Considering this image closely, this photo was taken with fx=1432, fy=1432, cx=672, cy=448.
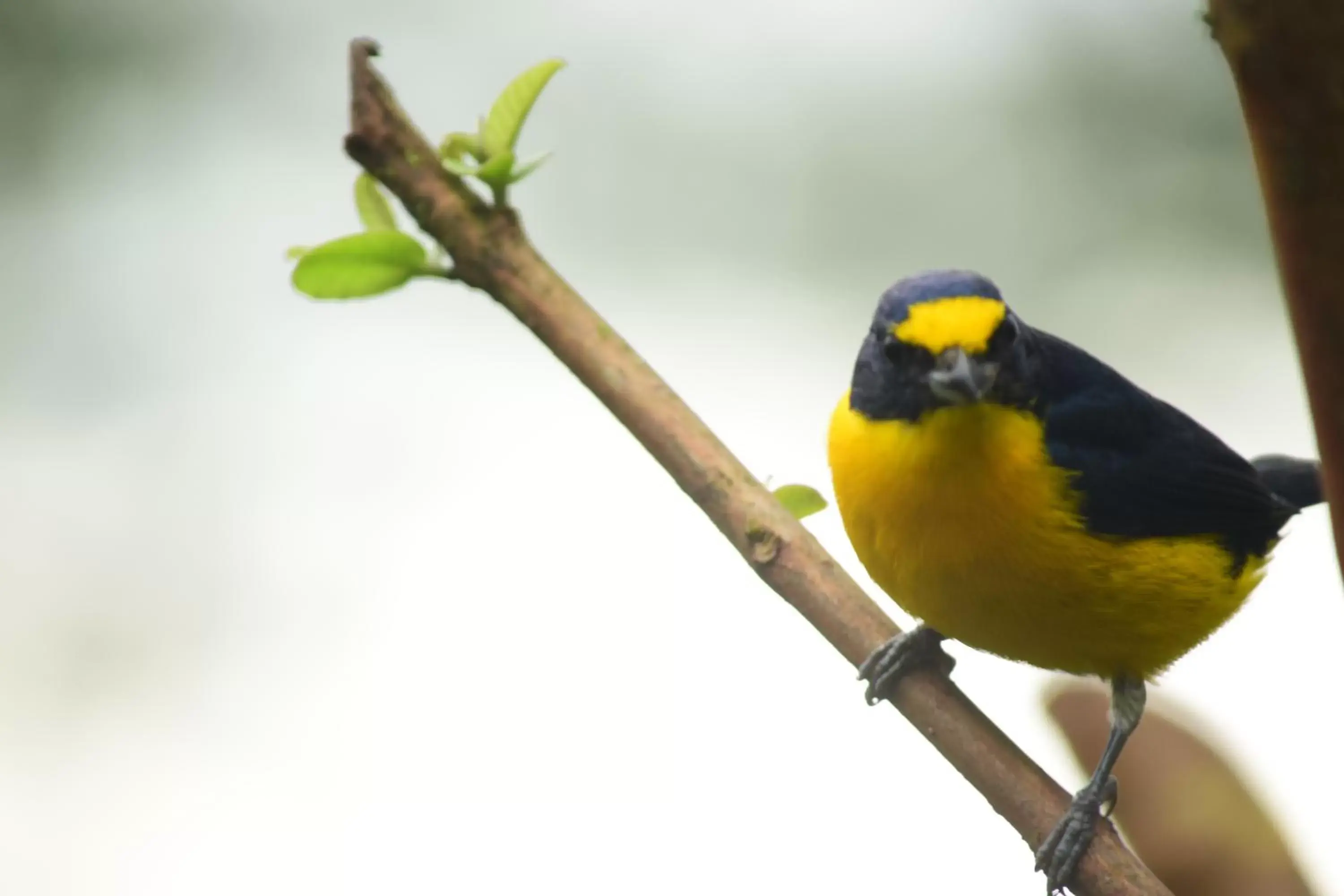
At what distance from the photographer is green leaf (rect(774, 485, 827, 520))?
1.25 meters

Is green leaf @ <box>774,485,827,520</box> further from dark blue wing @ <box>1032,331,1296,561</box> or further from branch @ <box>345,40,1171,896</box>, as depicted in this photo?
dark blue wing @ <box>1032,331,1296,561</box>

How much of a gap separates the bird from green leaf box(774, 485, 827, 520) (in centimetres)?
14

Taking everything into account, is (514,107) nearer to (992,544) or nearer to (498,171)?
(498,171)

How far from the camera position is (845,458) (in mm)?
1445

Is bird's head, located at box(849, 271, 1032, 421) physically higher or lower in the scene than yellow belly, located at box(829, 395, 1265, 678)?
higher

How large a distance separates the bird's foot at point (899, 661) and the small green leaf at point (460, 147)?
0.51 meters

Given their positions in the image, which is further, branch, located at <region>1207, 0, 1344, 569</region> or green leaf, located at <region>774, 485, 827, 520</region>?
green leaf, located at <region>774, 485, 827, 520</region>

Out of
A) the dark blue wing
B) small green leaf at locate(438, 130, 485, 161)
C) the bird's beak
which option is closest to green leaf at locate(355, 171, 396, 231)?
small green leaf at locate(438, 130, 485, 161)

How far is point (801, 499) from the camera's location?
1.26 m

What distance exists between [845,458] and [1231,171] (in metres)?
2.31

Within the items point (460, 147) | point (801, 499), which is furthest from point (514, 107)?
point (801, 499)

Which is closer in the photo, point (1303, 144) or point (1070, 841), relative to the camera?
point (1303, 144)

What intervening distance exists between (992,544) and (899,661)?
0.67ft

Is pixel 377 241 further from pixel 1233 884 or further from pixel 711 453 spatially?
pixel 1233 884
